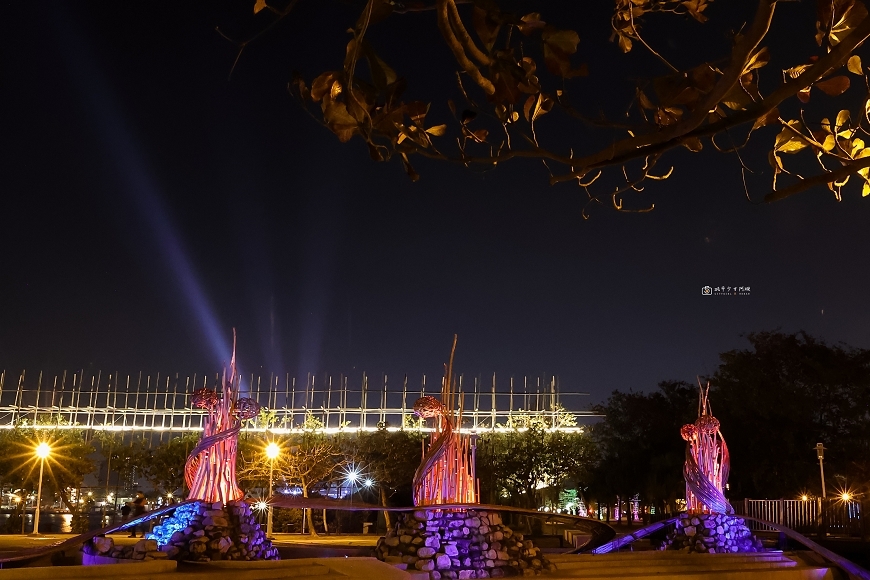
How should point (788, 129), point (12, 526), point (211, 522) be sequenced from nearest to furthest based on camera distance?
point (788, 129), point (211, 522), point (12, 526)

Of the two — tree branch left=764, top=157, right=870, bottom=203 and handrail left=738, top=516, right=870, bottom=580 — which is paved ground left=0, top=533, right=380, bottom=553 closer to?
handrail left=738, top=516, right=870, bottom=580

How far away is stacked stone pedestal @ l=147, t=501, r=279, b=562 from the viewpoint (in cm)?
1060

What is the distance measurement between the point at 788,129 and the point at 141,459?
3510 centimetres

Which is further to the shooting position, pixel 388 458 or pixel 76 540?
pixel 388 458

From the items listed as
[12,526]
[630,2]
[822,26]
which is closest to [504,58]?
[630,2]

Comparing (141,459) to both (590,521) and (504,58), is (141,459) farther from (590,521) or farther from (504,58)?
(504,58)

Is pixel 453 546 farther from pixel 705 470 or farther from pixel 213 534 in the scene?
pixel 705 470

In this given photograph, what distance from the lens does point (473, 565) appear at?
36.3 feet

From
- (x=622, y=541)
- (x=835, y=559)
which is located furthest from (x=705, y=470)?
(x=835, y=559)

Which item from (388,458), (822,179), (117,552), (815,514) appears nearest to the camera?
(822,179)

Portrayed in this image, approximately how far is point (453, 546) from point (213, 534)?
310 centimetres

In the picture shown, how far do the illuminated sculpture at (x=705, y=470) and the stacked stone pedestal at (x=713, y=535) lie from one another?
0.21 m

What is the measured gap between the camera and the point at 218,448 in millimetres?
11352

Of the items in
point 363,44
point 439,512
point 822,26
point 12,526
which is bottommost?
point 12,526
